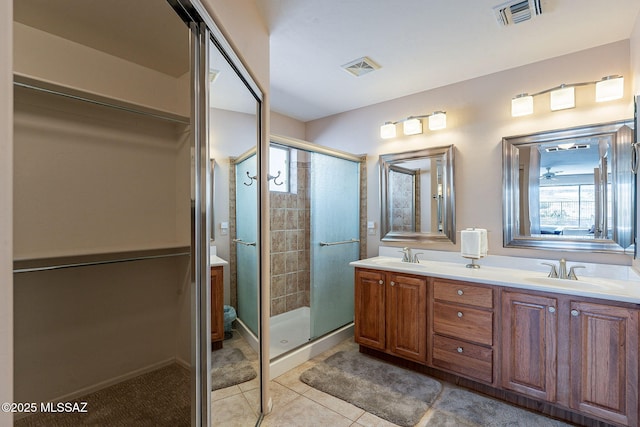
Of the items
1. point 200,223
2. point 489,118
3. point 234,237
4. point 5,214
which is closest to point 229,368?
point 234,237

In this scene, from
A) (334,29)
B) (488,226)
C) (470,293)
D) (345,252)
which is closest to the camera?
(334,29)

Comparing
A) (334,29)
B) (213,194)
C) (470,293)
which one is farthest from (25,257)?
(470,293)

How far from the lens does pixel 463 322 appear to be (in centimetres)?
220

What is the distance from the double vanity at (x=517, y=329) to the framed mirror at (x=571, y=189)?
8.9 inches

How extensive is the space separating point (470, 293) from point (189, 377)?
6.16 ft

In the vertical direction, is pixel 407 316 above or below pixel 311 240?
below

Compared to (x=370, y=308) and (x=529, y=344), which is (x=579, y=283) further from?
(x=370, y=308)

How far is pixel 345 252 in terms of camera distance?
10.6ft

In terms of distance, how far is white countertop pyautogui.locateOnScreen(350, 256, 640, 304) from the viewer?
1754 millimetres

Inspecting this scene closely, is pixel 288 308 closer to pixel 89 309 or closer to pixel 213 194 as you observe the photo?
pixel 89 309

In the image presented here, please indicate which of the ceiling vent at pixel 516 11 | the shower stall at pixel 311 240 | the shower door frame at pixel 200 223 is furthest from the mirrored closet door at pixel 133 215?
the ceiling vent at pixel 516 11

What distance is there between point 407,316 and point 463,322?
0.43m

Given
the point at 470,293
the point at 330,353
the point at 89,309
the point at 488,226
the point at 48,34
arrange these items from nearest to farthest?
the point at 48,34
the point at 89,309
the point at 470,293
the point at 488,226
the point at 330,353

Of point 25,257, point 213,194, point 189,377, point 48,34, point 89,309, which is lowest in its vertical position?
point 189,377
